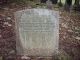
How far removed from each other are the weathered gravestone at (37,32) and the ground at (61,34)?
0.89ft

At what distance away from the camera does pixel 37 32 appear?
4.78 metres

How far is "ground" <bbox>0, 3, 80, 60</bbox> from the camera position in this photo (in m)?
4.89

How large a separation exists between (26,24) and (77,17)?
273 cm

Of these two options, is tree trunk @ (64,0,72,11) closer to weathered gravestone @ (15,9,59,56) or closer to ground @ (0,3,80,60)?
ground @ (0,3,80,60)

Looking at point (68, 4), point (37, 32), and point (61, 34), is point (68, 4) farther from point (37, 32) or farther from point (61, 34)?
point (37, 32)

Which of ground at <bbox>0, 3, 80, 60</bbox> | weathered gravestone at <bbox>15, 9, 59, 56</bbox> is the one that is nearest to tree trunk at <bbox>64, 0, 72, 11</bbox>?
ground at <bbox>0, 3, 80, 60</bbox>

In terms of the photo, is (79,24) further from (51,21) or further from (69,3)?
(51,21)

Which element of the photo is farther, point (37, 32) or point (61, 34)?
point (61, 34)

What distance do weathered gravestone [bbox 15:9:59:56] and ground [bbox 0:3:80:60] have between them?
272 mm

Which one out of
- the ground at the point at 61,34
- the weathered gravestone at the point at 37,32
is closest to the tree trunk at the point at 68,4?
the ground at the point at 61,34

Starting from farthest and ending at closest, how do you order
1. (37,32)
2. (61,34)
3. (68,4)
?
(68,4) < (61,34) < (37,32)

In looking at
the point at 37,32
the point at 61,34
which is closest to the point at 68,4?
the point at 61,34

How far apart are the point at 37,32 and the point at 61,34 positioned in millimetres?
1211

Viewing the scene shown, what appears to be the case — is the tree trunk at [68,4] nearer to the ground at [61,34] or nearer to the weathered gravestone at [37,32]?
the ground at [61,34]
